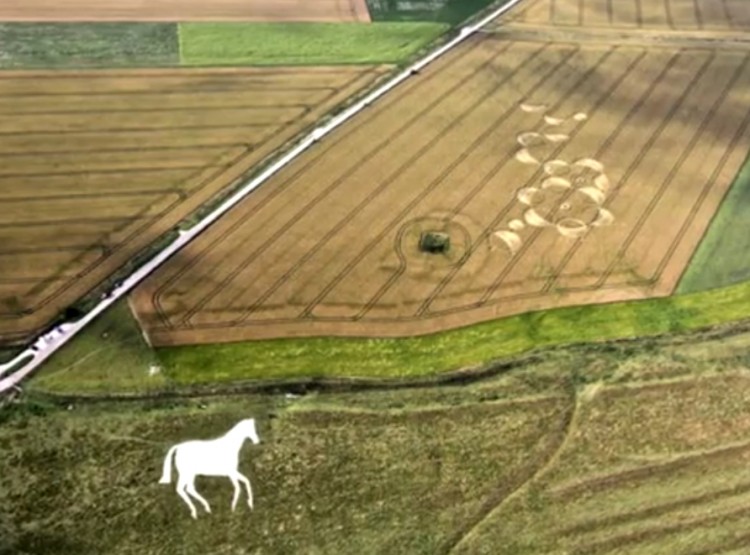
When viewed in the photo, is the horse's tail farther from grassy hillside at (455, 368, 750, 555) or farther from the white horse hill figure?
grassy hillside at (455, 368, 750, 555)

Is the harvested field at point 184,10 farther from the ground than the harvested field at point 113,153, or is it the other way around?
the harvested field at point 184,10

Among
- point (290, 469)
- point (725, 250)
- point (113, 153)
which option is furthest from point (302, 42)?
point (290, 469)

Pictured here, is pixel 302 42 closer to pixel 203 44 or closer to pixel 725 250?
pixel 203 44

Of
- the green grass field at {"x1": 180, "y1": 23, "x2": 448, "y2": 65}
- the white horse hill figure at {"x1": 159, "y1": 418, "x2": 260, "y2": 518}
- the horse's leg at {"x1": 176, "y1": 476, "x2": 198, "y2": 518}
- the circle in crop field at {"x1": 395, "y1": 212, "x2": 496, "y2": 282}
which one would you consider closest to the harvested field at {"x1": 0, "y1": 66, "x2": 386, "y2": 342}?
the green grass field at {"x1": 180, "y1": 23, "x2": 448, "y2": 65}

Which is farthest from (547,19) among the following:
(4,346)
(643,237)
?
(4,346)

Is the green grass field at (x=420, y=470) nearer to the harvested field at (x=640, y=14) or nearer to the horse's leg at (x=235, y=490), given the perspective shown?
the horse's leg at (x=235, y=490)

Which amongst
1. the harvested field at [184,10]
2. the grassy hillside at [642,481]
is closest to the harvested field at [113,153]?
the harvested field at [184,10]

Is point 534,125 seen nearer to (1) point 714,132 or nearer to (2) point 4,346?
(1) point 714,132
